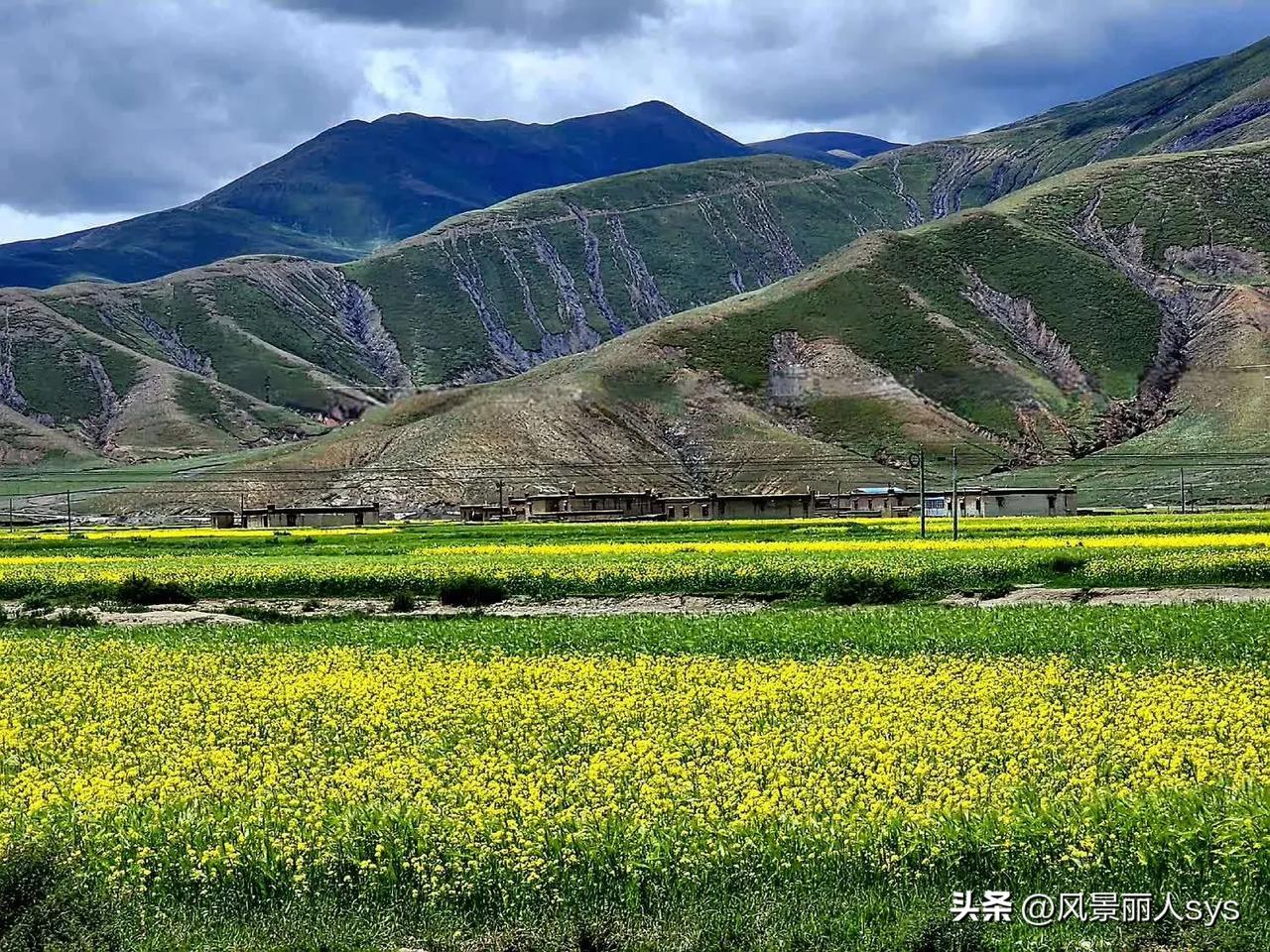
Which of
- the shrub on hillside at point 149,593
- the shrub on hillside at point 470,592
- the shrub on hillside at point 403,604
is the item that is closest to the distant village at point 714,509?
the shrub on hillside at point 470,592

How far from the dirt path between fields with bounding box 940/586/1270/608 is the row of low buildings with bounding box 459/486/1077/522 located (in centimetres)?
5550

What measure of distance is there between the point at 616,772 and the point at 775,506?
306 ft

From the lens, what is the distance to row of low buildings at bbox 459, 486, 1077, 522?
338 ft

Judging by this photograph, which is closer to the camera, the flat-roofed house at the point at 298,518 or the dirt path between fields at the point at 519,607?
the dirt path between fields at the point at 519,607

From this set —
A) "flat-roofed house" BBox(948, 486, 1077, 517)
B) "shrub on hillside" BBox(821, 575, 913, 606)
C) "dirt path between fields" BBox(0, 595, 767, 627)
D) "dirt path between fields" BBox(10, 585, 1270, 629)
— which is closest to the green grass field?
"dirt path between fields" BBox(10, 585, 1270, 629)

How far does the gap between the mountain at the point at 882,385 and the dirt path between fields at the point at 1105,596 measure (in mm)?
91959

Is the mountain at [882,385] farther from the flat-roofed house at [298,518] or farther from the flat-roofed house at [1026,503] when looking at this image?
the flat-roofed house at [1026,503]

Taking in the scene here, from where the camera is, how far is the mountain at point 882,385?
14288 cm

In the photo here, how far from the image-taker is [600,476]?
14162cm

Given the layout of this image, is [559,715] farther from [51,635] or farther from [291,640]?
[51,635]

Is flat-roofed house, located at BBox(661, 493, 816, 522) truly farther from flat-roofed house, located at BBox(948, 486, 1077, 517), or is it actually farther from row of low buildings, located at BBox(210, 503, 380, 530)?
row of low buildings, located at BBox(210, 503, 380, 530)

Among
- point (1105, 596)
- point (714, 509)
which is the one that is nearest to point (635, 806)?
point (1105, 596)

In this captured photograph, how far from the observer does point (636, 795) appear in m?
14.7

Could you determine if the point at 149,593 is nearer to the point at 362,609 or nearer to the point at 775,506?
the point at 362,609
